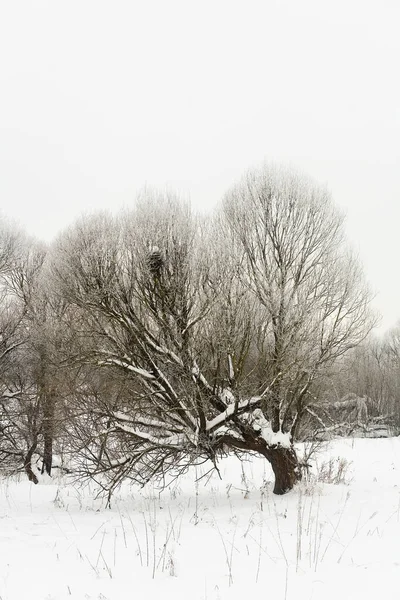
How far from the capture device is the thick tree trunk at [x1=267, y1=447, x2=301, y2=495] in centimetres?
887

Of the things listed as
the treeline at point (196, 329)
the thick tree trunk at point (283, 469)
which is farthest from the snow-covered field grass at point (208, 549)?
the treeline at point (196, 329)

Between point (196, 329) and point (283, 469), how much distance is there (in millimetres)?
3187

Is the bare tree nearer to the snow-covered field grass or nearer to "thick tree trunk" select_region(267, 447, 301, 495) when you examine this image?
"thick tree trunk" select_region(267, 447, 301, 495)

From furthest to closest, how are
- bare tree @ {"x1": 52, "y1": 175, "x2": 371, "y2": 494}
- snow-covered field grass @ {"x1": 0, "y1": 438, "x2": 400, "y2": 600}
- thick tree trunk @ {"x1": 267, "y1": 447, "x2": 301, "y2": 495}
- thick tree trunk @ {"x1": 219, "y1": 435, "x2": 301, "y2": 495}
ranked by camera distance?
thick tree trunk @ {"x1": 267, "y1": 447, "x2": 301, "y2": 495}
thick tree trunk @ {"x1": 219, "y1": 435, "x2": 301, "y2": 495}
bare tree @ {"x1": 52, "y1": 175, "x2": 371, "y2": 494}
snow-covered field grass @ {"x1": 0, "y1": 438, "x2": 400, "y2": 600}

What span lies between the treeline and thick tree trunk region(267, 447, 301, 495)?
0.08ft

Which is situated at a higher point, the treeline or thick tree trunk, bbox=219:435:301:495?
the treeline

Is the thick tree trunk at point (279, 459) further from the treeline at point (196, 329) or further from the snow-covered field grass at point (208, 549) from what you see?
the snow-covered field grass at point (208, 549)

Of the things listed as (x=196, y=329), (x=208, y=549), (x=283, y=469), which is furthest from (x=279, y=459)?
(x=208, y=549)

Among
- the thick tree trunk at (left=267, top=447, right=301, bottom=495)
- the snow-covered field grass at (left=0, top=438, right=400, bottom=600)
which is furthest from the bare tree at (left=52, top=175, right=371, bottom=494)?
the snow-covered field grass at (left=0, top=438, right=400, bottom=600)

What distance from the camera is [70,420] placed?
8.46 meters

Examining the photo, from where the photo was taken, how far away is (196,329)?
8.69 meters

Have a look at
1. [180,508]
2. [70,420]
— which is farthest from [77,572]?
[70,420]

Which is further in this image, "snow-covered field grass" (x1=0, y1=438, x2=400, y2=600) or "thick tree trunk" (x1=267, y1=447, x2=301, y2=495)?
"thick tree trunk" (x1=267, y1=447, x2=301, y2=495)

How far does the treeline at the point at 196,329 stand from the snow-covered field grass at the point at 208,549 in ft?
3.26
